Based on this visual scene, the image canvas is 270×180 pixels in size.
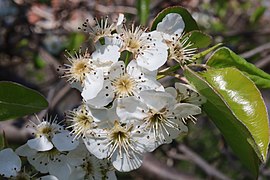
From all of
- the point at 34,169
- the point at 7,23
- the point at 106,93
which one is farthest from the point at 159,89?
the point at 7,23

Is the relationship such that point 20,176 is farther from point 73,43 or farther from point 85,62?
point 73,43

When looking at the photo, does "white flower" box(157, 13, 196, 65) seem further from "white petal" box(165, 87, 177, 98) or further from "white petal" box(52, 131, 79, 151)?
"white petal" box(52, 131, 79, 151)

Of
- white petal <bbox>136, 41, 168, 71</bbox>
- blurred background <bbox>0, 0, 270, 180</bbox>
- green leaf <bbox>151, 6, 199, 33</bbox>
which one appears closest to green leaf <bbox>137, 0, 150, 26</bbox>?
blurred background <bbox>0, 0, 270, 180</bbox>

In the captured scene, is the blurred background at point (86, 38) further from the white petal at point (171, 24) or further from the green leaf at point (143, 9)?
the white petal at point (171, 24)

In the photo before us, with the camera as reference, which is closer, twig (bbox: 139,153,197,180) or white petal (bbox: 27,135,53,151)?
white petal (bbox: 27,135,53,151)

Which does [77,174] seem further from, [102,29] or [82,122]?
[102,29]

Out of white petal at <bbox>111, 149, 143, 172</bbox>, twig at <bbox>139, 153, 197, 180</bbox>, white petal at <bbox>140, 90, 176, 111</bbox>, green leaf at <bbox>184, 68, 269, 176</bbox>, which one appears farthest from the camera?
twig at <bbox>139, 153, 197, 180</bbox>

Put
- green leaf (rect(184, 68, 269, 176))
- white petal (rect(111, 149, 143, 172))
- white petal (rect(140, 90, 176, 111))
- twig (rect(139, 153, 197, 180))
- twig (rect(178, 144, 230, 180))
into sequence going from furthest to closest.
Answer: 1. twig (rect(178, 144, 230, 180))
2. twig (rect(139, 153, 197, 180))
3. white petal (rect(111, 149, 143, 172))
4. white petal (rect(140, 90, 176, 111))
5. green leaf (rect(184, 68, 269, 176))
